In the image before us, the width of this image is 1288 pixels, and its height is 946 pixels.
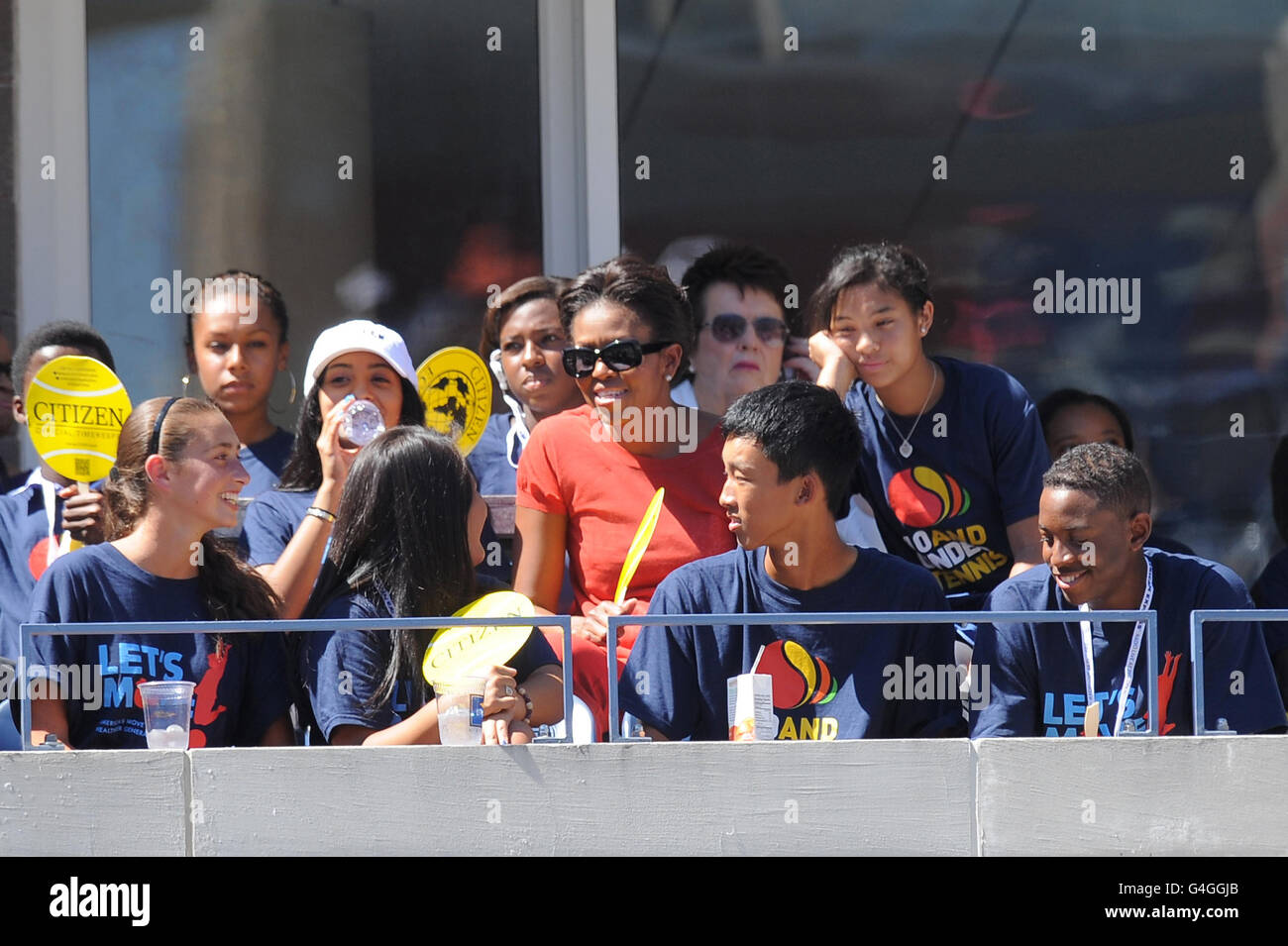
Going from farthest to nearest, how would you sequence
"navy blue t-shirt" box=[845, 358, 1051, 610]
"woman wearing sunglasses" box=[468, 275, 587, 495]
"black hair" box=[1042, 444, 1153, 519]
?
"woman wearing sunglasses" box=[468, 275, 587, 495] → "navy blue t-shirt" box=[845, 358, 1051, 610] → "black hair" box=[1042, 444, 1153, 519]

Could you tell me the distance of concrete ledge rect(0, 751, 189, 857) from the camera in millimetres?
4574

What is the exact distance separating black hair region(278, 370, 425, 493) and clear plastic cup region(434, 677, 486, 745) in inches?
46.1

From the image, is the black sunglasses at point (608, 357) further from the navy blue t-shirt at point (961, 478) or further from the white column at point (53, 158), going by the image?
the white column at point (53, 158)

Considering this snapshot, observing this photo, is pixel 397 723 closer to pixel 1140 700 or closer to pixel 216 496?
pixel 216 496

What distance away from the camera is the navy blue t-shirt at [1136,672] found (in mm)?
4594

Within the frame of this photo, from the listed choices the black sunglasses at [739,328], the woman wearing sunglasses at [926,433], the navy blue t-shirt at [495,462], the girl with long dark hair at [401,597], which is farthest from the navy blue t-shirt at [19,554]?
the woman wearing sunglasses at [926,433]

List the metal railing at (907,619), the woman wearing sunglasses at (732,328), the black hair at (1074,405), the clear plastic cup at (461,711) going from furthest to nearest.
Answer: the black hair at (1074,405) < the woman wearing sunglasses at (732,328) < the clear plastic cup at (461,711) < the metal railing at (907,619)

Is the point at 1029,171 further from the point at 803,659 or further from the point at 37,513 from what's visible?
the point at 37,513

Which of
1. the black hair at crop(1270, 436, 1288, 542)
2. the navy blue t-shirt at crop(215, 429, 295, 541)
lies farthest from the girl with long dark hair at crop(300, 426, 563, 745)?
the black hair at crop(1270, 436, 1288, 542)

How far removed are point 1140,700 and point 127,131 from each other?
168 inches

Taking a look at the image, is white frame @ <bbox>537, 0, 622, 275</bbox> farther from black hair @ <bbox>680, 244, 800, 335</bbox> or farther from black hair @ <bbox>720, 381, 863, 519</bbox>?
black hair @ <bbox>720, 381, 863, 519</bbox>

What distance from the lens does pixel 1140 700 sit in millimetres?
4590

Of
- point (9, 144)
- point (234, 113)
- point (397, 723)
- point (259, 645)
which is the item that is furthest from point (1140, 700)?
point (9, 144)
